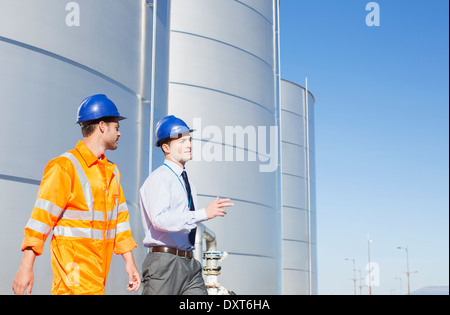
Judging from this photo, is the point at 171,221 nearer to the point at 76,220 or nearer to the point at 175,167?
the point at 175,167

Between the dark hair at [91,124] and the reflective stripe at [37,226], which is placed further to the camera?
the dark hair at [91,124]

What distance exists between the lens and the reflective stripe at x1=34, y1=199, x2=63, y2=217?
309 cm

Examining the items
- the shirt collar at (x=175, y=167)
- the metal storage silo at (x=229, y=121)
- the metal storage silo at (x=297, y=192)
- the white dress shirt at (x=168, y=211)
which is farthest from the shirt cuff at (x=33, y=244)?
the metal storage silo at (x=297, y=192)

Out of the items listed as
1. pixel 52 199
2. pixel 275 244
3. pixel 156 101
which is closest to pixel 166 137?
pixel 52 199

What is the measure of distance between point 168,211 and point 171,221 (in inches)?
3.5

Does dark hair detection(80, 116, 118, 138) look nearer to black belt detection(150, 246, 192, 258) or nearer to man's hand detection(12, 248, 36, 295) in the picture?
man's hand detection(12, 248, 36, 295)

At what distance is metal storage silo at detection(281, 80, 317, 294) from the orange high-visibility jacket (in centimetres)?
2022

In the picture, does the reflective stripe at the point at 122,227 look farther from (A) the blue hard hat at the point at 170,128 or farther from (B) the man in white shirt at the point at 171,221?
(A) the blue hard hat at the point at 170,128

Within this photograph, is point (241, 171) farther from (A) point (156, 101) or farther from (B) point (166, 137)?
(B) point (166, 137)

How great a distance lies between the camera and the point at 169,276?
3.93 metres

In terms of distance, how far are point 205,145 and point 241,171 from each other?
3.03ft

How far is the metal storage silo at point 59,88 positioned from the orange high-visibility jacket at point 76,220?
1.53 meters

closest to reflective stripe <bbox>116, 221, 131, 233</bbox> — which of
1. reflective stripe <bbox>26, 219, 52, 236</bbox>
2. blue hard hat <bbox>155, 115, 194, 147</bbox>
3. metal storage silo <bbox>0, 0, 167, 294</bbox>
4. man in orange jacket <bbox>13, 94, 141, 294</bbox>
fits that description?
man in orange jacket <bbox>13, 94, 141, 294</bbox>

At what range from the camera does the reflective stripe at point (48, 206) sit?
309cm
